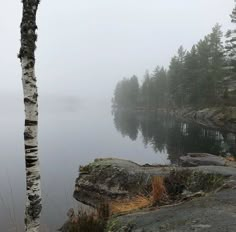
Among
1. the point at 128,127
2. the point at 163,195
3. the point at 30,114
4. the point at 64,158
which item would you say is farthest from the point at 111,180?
the point at 128,127

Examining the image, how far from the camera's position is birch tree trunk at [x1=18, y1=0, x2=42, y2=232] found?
18.4 feet

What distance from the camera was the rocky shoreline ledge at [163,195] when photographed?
6242 mm

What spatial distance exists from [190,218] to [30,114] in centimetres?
357

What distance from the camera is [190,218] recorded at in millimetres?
6207

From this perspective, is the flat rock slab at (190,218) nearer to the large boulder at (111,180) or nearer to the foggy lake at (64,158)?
the large boulder at (111,180)

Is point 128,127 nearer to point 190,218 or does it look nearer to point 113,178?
point 113,178

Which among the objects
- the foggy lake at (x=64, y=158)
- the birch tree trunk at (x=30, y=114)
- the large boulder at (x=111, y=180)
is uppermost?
the birch tree trunk at (x=30, y=114)

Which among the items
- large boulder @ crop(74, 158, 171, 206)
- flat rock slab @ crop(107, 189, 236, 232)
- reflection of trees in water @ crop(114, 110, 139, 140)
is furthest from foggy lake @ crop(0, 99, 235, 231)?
flat rock slab @ crop(107, 189, 236, 232)

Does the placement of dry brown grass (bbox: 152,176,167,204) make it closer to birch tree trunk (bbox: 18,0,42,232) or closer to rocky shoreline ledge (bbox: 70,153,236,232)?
rocky shoreline ledge (bbox: 70,153,236,232)

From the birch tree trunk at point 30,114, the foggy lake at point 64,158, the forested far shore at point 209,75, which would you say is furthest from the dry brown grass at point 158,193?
the forested far shore at point 209,75

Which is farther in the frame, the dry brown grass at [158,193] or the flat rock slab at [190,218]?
the dry brown grass at [158,193]

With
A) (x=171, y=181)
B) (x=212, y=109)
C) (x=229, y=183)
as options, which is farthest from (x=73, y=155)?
(x=212, y=109)

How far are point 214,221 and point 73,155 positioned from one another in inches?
917

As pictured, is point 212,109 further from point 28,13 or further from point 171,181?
point 28,13
